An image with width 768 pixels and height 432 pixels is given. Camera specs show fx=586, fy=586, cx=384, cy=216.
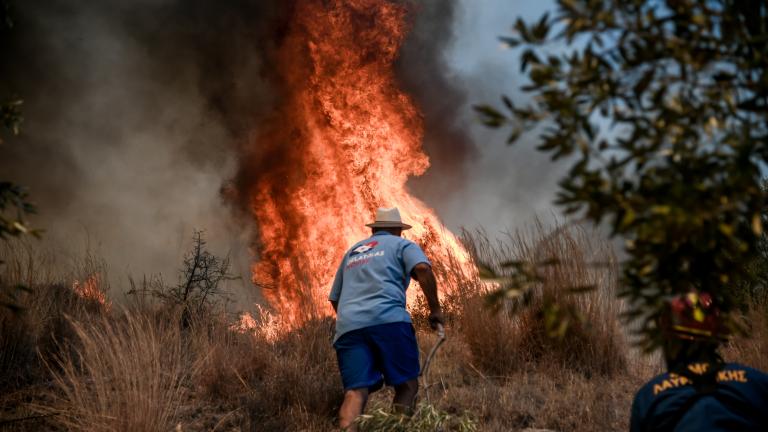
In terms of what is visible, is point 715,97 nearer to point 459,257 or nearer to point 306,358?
point 306,358

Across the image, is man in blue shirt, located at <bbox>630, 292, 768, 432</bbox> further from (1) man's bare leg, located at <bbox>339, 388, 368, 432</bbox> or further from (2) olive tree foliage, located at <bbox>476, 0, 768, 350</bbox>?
(1) man's bare leg, located at <bbox>339, 388, 368, 432</bbox>

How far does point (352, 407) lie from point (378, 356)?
439 millimetres

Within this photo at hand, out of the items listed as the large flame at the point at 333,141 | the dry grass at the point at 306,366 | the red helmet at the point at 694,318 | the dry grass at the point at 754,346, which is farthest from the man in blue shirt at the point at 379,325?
the large flame at the point at 333,141

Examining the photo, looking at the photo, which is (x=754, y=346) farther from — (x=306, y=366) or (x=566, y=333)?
(x=306, y=366)

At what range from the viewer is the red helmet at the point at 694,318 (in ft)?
5.34

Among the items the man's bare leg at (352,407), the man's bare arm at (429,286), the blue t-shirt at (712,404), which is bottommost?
the blue t-shirt at (712,404)

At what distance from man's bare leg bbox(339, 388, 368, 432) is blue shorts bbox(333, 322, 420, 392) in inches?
1.8

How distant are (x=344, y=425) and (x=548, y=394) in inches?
93.2

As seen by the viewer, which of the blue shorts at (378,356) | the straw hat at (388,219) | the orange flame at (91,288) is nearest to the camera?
the blue shorts at (378,356)

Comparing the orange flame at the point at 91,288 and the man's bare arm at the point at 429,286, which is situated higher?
the orange flame at the point at 91,288

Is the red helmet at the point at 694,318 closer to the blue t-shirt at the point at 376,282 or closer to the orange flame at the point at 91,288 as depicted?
the blue t-shirt at the point at 376,282

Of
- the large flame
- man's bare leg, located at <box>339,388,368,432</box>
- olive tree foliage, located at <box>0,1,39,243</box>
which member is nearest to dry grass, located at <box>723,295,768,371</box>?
man's bare leg, located at <box>339,388,368,432</box>

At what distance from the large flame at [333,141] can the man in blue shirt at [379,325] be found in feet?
28.5

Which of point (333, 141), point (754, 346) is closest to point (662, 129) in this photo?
point (754, 346)
